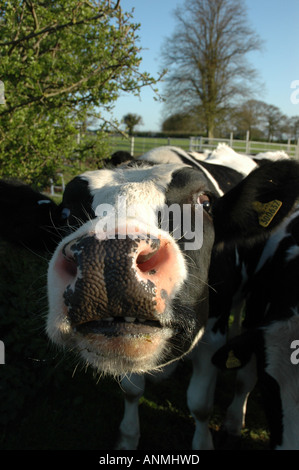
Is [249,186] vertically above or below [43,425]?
above

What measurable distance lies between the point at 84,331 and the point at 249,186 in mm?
1459

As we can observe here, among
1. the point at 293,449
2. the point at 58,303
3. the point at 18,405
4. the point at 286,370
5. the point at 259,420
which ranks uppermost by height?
the point at 58,303

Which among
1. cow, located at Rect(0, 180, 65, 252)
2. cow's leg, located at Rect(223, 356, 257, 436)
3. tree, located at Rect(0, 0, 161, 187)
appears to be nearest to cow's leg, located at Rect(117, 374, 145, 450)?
cow's leg, located at Rect(223, 356, 257, 436)

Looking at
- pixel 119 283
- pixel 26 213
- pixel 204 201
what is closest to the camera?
pixel 119 283

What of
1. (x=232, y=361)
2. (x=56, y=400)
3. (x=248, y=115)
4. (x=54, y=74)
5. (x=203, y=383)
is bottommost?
(x=56, y=400)

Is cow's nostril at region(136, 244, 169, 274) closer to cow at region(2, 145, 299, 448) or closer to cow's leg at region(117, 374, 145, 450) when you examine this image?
cow at region(2, 145, 299, 448)

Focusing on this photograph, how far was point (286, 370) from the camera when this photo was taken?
7.10 feet

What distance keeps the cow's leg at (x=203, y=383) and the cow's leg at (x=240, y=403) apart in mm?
312

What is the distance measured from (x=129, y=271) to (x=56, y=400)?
8.92 ft

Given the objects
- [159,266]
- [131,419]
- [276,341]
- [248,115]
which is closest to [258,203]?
[276,341]

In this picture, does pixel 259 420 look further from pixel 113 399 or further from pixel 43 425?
pixel 43 425

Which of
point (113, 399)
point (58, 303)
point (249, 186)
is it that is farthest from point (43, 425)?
point (249, 186)

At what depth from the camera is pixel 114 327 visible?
1.67m

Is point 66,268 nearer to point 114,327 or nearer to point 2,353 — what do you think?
point 114,327
